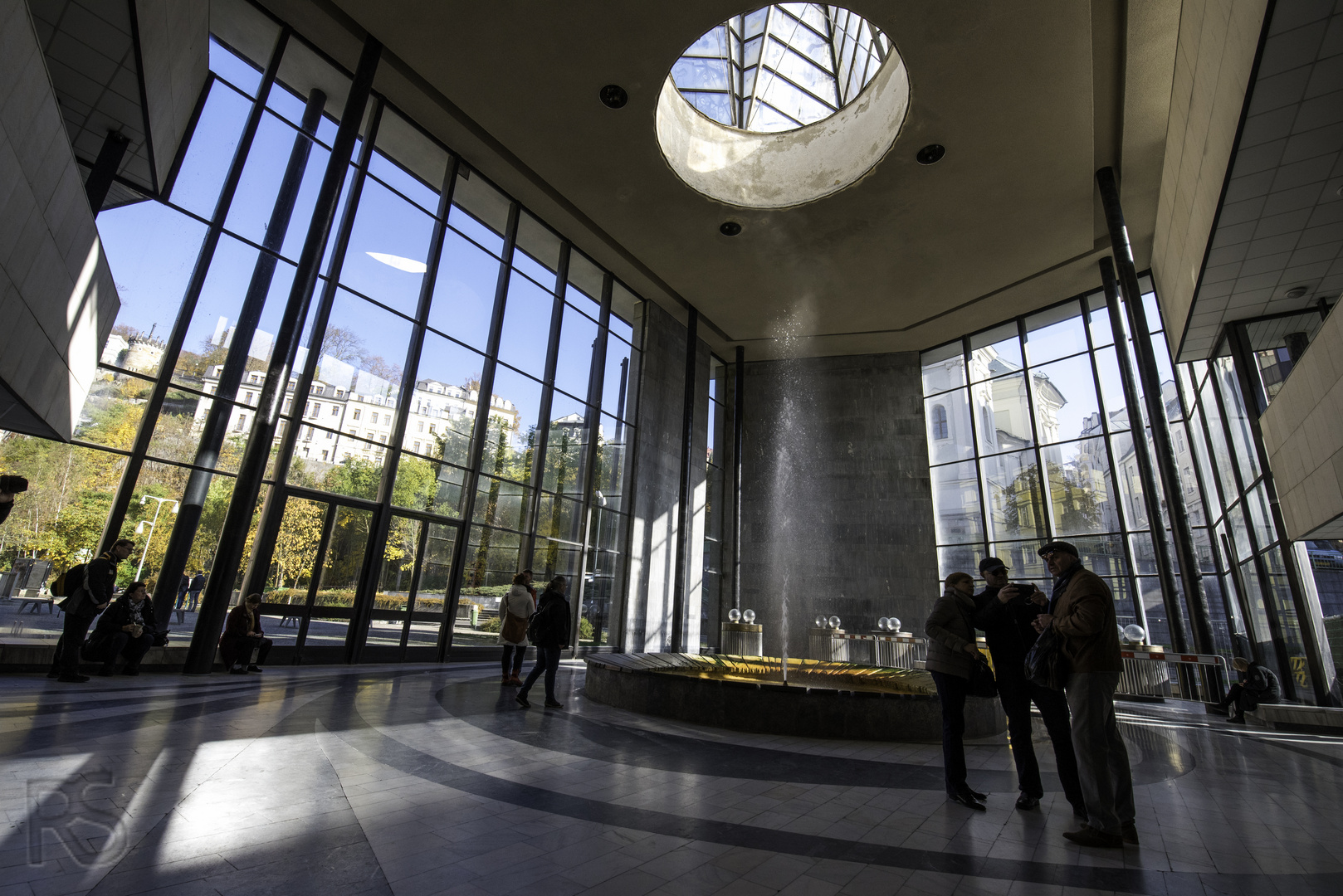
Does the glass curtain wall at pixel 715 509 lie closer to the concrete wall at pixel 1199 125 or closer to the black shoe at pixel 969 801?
the concrete wall at pixel 1199 125

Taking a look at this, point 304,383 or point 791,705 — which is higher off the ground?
point 304,383

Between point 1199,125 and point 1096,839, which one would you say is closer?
point 1096,839

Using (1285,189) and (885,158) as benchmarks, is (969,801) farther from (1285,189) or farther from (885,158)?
(885,158)

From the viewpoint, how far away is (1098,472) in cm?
1551

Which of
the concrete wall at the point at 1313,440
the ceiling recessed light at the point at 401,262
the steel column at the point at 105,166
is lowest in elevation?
the concrete wall at the point at 1313,440

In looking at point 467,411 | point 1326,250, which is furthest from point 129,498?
point 1326,250

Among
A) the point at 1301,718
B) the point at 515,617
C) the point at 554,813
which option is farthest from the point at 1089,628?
the point at 1301,718

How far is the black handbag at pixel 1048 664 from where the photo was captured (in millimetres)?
3643

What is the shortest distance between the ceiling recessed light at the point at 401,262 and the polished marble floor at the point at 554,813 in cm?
804

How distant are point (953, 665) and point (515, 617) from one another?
5864mm

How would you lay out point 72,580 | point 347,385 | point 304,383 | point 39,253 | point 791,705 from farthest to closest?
point 347,385 < point 304,383 < point 72,580 < point 791,705 < point 39,253

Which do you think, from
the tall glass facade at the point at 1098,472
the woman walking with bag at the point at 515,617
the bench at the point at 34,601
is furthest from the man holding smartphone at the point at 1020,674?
the bench at the point at 34,601

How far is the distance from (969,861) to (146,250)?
11.4 meters

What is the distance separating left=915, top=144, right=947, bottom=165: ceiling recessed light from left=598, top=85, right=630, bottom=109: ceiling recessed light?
5.69 m
